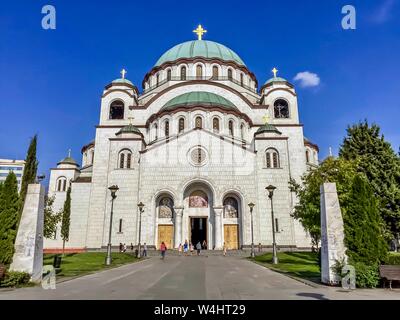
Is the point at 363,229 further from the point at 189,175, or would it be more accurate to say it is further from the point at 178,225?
the point at 189,175

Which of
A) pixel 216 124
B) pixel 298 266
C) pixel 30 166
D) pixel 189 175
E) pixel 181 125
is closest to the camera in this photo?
pixel 30 166

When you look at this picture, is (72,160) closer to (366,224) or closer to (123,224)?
(123,224)

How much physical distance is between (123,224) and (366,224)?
22.9m

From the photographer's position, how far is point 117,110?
38.5m

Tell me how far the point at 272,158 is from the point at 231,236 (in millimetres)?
8714

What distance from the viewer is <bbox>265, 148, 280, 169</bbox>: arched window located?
1211 inches

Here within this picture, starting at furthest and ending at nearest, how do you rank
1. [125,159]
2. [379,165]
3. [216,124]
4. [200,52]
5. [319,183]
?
[200,52] → [216,124] → [125,159] → [379,165] → [319,183]

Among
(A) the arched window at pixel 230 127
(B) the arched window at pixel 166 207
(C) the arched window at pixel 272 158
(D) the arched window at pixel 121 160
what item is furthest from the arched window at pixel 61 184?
(C) the arched window at pixel 272 158

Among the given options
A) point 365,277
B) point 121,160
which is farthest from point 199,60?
point 365,277

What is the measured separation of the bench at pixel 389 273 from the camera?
9.22 m

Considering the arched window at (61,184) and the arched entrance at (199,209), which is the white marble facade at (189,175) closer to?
the arched entrance at (199,209)

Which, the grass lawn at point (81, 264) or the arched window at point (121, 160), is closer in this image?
the grass lawn at point (81, 264)

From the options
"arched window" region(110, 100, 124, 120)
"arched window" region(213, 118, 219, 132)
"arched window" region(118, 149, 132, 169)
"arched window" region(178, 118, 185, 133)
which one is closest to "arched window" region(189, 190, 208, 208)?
"arched window" region(118, 149, 132, 169)

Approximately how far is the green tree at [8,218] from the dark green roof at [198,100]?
24.1 m
